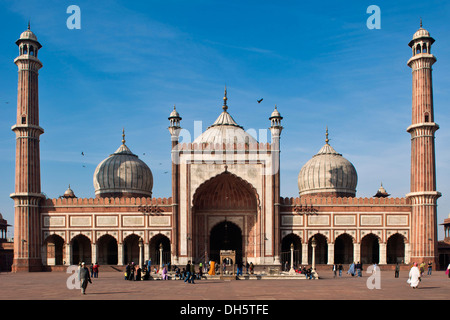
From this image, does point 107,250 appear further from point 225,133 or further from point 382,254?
point 382,254

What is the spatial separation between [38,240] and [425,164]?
95.9ft

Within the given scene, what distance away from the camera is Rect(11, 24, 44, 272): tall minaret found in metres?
40.9

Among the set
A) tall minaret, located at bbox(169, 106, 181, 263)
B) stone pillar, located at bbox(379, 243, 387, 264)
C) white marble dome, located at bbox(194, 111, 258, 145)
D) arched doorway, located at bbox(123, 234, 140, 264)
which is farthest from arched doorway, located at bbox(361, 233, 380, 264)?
arched doorway, located at bbox(123, 234, 140, 264)

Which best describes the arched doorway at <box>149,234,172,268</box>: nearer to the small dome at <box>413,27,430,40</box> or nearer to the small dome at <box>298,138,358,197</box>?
the small dome at <box>298,138,358,197</box>

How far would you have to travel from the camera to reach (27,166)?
4153 centimetres

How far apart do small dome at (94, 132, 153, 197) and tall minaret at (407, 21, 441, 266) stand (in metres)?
22.8

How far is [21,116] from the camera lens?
42.2 meters

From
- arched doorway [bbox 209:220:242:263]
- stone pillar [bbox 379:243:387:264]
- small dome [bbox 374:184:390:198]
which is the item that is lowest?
stone pillar [bbox 379:243:387:264]

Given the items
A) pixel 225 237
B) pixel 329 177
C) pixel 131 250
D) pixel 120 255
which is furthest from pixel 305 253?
pixel 120 255

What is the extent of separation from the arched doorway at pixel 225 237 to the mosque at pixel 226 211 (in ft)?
0.26

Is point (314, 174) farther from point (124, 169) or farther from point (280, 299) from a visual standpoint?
point (280, 299)

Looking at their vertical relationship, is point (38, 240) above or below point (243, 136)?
below
